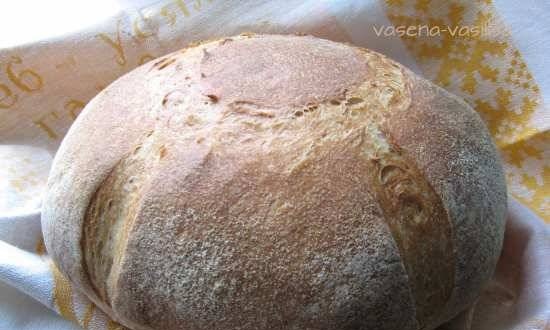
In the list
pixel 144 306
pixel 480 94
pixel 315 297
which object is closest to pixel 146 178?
pixel 144 306

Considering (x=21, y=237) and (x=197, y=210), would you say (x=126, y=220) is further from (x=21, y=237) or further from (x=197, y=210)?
(x=21, y=237)

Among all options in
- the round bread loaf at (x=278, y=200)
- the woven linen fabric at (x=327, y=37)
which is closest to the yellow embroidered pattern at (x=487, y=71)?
the woven linen fabric at (x=327, y=37)

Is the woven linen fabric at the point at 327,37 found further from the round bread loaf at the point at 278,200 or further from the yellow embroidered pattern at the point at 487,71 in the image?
the round bread loaf at the point at 278,200

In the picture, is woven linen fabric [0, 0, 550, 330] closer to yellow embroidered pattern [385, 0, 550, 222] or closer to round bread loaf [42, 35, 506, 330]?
yellow embroidered pattern [385, 0, 550, 222]

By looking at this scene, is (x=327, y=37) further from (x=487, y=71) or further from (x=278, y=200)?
(x=278, y=200)

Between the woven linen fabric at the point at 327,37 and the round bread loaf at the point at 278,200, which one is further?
the woven linen fabric at the point at 327,37

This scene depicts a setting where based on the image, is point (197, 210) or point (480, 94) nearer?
point (197, 210)
